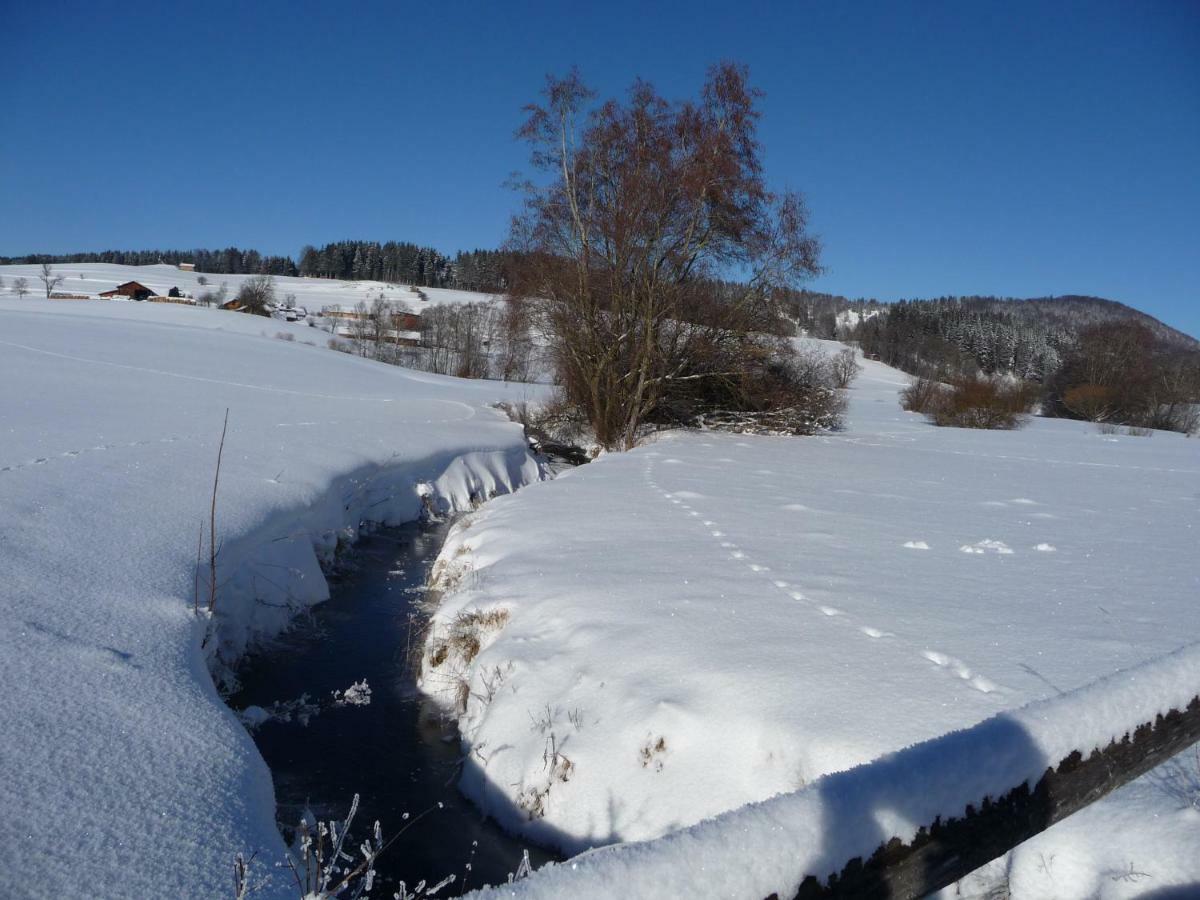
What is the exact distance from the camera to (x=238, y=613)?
633cm

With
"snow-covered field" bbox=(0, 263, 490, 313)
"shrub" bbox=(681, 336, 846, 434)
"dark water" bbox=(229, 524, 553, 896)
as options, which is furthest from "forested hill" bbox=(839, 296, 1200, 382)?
"dark water" bbox=(229, 524, 553, 896)

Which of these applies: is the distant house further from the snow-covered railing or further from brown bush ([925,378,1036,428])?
the snow-covered railing

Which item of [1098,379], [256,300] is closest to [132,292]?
[256,300]

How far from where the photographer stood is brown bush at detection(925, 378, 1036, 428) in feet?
102

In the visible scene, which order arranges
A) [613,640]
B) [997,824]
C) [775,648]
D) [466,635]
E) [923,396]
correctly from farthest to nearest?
[923,396], [466,635], [613,640], [775,648], [997,824]

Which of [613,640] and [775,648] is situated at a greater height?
→ [775,648]

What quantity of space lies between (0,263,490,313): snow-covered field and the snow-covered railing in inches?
3081

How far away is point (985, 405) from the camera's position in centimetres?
3167

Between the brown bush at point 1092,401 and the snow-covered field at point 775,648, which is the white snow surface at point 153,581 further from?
the brown bush at point 1092,401

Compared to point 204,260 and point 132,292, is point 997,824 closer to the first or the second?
point 132,292

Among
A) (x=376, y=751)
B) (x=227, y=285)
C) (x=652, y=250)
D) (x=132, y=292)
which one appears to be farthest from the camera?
(x=227, y=285)

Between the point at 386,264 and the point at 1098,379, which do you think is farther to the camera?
the point at 386,264

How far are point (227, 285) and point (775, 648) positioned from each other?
99769mm

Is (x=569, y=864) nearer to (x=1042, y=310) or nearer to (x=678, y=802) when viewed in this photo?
(x=678, y=802)
